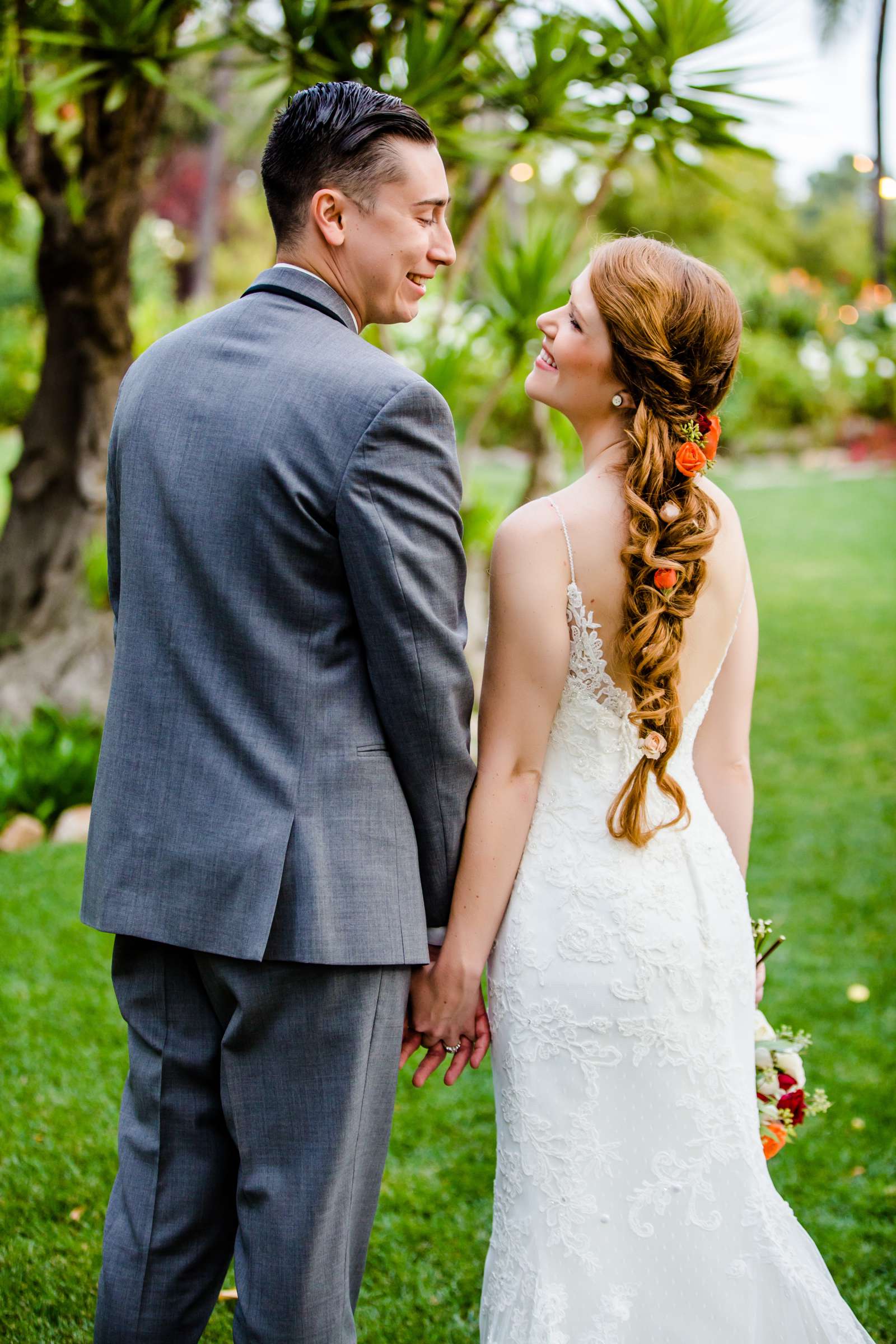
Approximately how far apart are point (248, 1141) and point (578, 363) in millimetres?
1365

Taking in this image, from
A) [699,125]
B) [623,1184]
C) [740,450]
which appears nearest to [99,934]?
[623,1184]

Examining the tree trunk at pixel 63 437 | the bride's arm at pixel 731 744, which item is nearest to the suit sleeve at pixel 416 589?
the bride's arm at pixel 731 744

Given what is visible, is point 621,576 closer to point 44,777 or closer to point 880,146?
point 44,777

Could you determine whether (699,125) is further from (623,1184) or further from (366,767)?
(623,1184)

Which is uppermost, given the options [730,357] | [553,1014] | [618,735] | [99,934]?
[730,357]

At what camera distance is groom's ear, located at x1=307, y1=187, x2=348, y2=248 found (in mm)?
1780

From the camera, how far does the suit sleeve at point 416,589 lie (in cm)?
162

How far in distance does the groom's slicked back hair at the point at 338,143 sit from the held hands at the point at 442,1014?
→ 1.22 m

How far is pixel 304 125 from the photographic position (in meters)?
1.79

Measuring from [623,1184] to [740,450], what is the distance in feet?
59.8

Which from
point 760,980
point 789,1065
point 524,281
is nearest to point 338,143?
point 760,980

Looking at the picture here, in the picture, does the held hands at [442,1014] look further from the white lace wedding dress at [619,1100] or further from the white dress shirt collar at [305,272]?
the white dress shirt collar at [305,272]

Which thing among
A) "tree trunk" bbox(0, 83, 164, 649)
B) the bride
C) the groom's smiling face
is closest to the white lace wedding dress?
the bride

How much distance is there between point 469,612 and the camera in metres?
6.95
